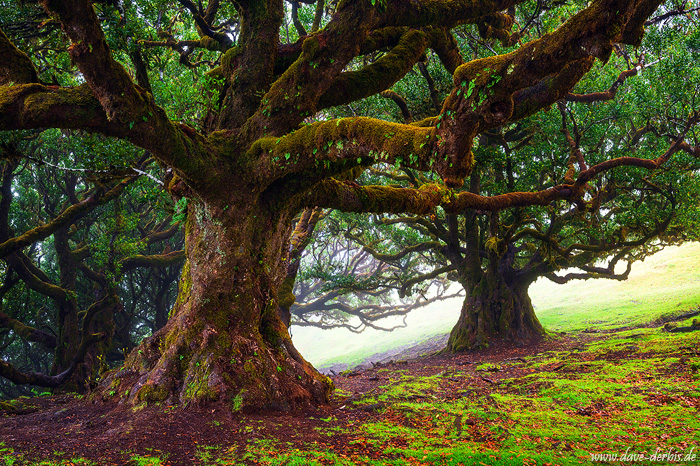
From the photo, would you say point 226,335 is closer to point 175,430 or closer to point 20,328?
point 175,430

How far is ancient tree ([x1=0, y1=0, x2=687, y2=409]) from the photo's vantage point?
4.59 m

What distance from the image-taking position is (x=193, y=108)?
929 centimetres

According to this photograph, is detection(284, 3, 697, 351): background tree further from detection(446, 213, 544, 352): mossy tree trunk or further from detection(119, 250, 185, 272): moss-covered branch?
detection(119, 250, 185, 272): moss-covered branch

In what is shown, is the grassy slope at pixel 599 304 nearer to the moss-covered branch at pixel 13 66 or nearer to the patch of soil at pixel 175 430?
the patch of soil at pixel 175 430

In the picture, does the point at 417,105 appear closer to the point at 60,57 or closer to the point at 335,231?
the point at 335,231

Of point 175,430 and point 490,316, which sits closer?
point 175,430

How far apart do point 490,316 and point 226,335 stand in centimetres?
1257

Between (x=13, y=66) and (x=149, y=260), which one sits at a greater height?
(x=13, y=66)

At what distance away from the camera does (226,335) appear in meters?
6.54

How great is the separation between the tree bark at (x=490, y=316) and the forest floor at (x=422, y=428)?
707 cm

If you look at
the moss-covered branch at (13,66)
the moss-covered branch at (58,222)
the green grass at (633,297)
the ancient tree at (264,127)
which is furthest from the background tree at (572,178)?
the moss-covered branch at (13,66)

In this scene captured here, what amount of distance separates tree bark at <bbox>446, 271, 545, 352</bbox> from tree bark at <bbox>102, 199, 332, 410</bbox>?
10.1m

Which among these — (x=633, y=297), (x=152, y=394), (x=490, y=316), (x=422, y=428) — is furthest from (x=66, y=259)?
(x=633, y=297)

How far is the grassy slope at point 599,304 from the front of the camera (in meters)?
20.7
